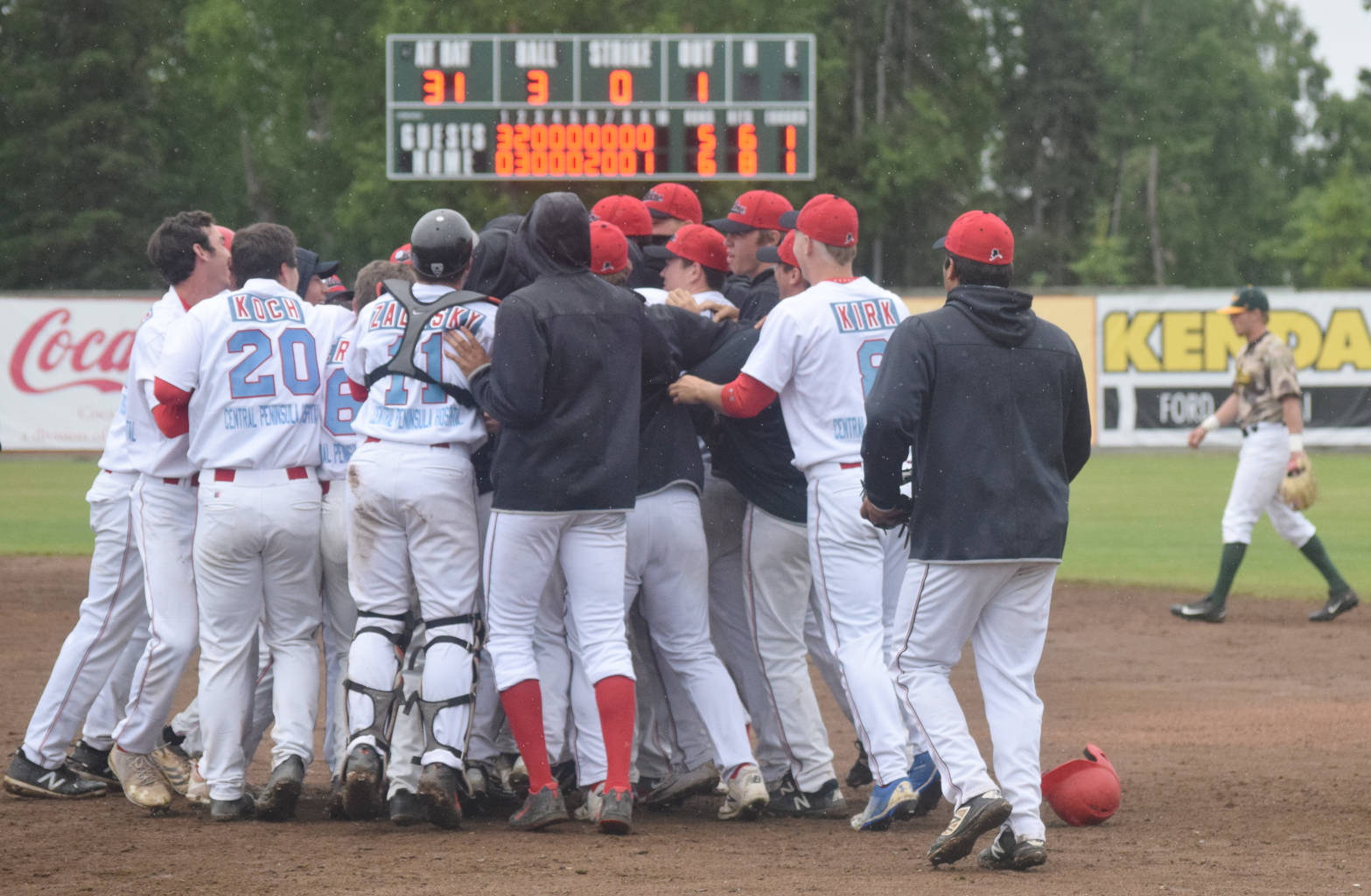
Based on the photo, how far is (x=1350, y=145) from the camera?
2183 inches

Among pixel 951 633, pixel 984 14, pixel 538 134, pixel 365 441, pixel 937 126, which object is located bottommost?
pixel 951 633

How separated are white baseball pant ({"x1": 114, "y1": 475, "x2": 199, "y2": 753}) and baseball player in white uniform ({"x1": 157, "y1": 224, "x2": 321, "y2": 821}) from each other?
13 cm

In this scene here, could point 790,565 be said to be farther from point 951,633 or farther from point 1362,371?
point 1362,371

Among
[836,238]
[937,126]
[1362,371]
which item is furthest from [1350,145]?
[836,238]

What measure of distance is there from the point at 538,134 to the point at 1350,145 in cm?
4322

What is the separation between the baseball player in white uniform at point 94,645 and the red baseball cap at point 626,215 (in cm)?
201

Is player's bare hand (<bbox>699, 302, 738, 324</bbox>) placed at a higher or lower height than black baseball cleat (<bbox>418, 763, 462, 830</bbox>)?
higher

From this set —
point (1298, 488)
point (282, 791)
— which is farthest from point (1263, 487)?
point (282, 791)

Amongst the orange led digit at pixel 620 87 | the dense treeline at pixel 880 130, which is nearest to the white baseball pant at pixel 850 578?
the orange led digit at pixel 620 87

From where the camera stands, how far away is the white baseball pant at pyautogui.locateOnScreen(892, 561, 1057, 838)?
16.6 ft

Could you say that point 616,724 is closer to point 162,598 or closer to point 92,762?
point 162,598

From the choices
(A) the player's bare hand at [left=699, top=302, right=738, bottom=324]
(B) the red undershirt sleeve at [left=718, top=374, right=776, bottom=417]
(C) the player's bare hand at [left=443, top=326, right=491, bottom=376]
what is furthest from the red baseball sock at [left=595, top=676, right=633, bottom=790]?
(A) the player's bare hand at [left=699, top=302, right=738, bottom=324]

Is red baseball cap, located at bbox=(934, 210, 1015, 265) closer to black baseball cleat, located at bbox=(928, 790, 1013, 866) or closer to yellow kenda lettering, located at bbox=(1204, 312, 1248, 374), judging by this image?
black baseball cleat, located at bbox=(928, 790, 1013, 866)

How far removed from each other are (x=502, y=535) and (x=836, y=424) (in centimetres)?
127
